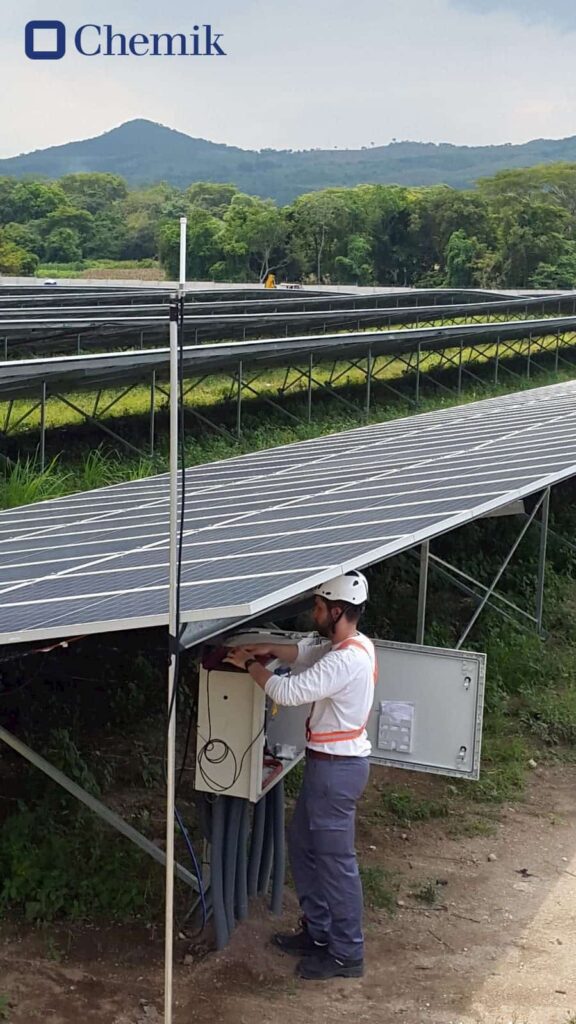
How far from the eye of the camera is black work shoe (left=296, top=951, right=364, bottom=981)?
5.37 metres

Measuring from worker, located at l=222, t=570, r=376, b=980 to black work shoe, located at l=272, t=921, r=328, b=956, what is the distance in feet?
0.63

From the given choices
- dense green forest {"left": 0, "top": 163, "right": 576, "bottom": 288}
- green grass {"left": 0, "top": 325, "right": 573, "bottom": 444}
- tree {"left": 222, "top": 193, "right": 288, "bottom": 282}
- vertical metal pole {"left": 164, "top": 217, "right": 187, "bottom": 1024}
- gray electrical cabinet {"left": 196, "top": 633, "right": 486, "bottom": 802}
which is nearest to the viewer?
vertical metal pole {"left": 164, "top": 217, "right": 187, "bottom": 1024}

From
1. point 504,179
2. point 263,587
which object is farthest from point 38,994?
point 504,179

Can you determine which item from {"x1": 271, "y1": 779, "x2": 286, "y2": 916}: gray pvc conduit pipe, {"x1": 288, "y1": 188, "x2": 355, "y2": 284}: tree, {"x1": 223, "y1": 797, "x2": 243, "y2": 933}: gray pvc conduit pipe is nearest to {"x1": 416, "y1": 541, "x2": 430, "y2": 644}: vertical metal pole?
{"x1": 271, "y1": 779, "x2": 286, "y2": 916}: gray pvc conduit pipe

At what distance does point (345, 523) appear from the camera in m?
6.72

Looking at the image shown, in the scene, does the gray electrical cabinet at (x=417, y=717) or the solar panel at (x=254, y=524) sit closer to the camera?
the solar panel at (x=254, y=524)

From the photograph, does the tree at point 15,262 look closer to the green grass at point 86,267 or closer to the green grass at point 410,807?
the green grass at point 86,267

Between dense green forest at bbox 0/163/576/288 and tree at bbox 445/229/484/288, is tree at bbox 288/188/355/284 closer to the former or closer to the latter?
dense green forest at bbox 0/163/576/288

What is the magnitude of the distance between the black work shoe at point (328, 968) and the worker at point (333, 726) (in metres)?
0.17

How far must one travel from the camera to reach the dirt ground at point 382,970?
202 inches

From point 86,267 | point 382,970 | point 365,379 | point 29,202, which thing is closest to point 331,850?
point 382,970

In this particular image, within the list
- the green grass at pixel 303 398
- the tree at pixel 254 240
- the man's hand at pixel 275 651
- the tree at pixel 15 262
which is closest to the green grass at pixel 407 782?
the man's hand at pixel 275 651

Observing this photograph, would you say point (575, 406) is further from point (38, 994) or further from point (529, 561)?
point (38, 994)

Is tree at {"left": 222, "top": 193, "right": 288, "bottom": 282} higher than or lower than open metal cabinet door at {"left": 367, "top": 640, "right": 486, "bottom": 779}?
higher
